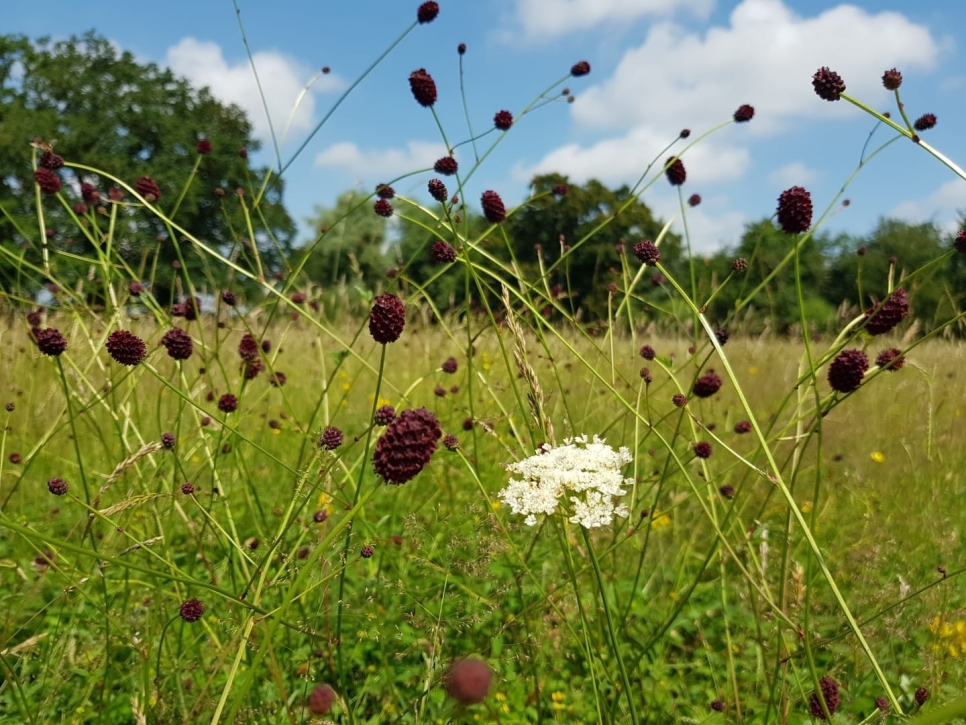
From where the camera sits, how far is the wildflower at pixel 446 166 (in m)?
2.14

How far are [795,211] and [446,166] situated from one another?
121 centimetres

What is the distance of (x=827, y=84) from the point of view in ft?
4.59

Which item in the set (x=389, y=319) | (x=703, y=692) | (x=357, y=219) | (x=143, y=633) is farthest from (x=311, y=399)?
(x=357, y=219)

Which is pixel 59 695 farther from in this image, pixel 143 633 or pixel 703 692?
pixel 703 692

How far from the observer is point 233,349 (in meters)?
5.58

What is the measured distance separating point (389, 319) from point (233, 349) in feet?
16.2

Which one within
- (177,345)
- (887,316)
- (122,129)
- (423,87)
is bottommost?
(887,316)

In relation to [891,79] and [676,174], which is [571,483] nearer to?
Result: [891,79]

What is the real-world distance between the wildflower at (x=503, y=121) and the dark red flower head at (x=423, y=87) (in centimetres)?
54

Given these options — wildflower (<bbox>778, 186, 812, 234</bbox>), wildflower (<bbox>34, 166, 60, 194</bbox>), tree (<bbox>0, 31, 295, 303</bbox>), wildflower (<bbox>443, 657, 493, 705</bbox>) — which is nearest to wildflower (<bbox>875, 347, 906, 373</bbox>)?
wildflower (<bbox>778, 186, 812, 234</bbox>)

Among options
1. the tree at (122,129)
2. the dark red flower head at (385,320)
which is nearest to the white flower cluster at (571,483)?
the dark red flower head at (385,320)

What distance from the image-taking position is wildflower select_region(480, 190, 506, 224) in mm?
1886

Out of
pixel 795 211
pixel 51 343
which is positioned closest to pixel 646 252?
pixel 795 211

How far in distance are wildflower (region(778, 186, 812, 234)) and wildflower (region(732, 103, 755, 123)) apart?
124 cm
